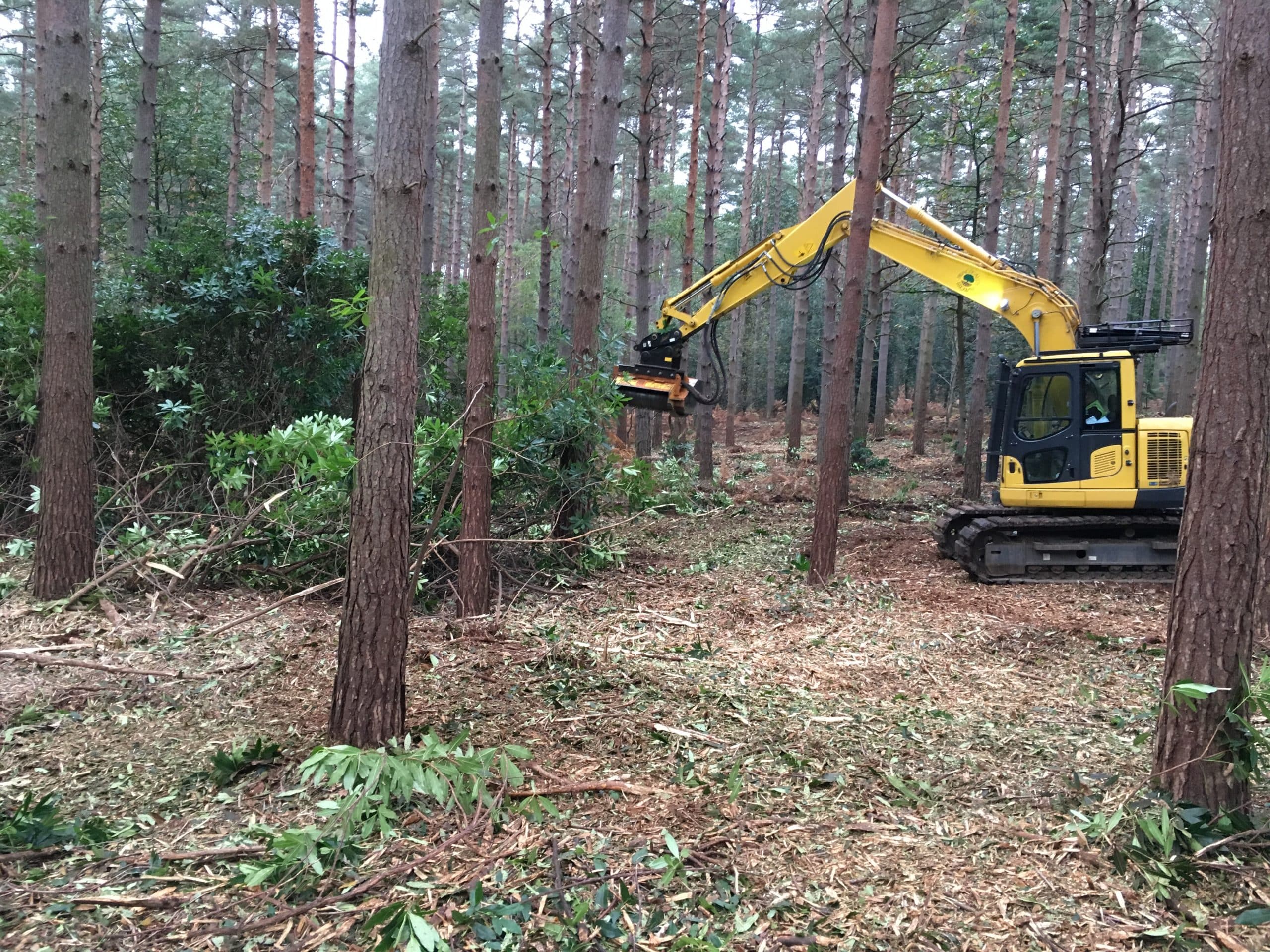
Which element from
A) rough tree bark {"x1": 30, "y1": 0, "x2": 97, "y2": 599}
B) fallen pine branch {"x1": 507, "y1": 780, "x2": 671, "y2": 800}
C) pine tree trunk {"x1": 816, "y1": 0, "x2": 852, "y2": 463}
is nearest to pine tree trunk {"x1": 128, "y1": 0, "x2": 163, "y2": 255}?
rough tree bark {"x1": 30, "y1": 0, "x2": 97, "y2": 599}

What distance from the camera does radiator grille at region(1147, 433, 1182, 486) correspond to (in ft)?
28.8

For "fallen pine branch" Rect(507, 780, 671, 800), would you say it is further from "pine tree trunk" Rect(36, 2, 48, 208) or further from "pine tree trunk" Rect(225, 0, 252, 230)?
"pine tree trunk" Rect(225, 0, 252, 230)

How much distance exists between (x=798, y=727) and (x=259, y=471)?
5368 mm

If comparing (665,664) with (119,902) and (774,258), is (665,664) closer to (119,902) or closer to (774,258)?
(119,902)

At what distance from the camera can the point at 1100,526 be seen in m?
9.12

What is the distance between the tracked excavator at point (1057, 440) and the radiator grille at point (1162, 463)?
0.01 m

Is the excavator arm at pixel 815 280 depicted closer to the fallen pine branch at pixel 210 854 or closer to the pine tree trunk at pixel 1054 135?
the pine tree trunk at pixel 1054 135

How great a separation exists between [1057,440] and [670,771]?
6831 millimetres

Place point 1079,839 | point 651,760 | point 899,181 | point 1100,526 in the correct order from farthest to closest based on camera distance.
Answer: point 899,181, point 1100,526, point 651,760, point 1079,839

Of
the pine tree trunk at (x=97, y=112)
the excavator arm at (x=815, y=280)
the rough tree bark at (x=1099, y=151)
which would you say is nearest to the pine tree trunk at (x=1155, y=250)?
the rough tree bark at (x=1099, y=151)

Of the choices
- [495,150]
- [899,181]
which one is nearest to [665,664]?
Result: [495,150]

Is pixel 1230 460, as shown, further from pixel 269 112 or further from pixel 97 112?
pixel 97 112

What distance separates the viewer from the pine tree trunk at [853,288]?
25.7 ft

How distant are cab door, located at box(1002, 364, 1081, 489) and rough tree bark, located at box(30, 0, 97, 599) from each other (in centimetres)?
884
